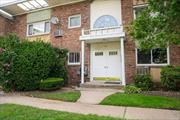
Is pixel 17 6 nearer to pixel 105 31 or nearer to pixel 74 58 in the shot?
pixel 74 58

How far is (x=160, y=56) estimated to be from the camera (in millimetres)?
13266

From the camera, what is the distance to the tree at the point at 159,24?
5.44 metres

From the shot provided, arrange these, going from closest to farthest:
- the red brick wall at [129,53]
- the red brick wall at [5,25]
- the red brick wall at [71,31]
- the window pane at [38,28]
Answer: the red brick wall at [129,53]
the red brick wall at [71,31]
the window pane at [38,28]
the red brick wall at [5,25]

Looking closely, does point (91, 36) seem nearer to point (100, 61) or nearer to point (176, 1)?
point (100, 61)

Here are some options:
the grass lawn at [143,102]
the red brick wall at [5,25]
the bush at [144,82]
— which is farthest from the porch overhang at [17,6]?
the grass lawn at [143,102]

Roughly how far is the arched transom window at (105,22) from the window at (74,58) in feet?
8.94

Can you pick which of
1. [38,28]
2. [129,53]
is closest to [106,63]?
[129,53]

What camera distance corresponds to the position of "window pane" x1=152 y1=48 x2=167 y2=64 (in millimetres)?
13125

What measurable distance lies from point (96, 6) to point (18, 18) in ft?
27.6

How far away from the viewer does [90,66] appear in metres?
15.2

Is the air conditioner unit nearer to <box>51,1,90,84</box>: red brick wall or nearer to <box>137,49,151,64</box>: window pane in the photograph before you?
<box>51,1,90,84</box>: red brick wall

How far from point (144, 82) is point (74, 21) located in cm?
790

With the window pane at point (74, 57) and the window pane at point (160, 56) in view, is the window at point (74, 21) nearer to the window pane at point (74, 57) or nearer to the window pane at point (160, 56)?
the window pane at point (74, 57)

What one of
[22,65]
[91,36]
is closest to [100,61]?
[91,36]
